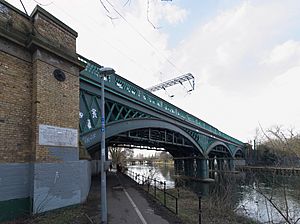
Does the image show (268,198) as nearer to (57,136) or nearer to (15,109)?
(57,136)

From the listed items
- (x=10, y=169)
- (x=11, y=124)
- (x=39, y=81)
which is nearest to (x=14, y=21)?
(x=39, y=81)

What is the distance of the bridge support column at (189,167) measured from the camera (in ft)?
154

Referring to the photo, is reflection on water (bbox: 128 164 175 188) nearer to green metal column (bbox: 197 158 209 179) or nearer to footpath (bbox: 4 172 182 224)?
green metal column (bbox: 197 158 209 179)

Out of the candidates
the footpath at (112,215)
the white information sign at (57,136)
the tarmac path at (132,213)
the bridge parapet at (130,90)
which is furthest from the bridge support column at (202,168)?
the white information sign at (57,136)

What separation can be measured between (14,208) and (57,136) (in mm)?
2679

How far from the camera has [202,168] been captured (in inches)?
1640

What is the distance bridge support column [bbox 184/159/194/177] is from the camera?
154 ft

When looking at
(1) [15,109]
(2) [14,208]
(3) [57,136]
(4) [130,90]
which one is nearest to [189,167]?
(4) [130,90]

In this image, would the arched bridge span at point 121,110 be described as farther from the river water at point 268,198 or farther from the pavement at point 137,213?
the river water at point 268,198

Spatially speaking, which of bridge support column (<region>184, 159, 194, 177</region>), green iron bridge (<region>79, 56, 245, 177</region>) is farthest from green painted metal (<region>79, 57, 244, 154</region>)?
bridge support column (<region>184, 159, 194, 177</region>)

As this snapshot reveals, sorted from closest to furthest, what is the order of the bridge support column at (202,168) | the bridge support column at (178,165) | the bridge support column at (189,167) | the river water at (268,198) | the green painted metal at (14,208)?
the green painted metal at (14,208)
the river water at (268,198)
the bridge support column at (202,168)
the bridge support column at (189,167)
the bridge support column at (178,165)

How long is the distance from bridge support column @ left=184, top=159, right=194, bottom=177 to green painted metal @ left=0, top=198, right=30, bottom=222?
40145 mm

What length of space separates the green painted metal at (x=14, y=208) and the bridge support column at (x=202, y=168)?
115 feet

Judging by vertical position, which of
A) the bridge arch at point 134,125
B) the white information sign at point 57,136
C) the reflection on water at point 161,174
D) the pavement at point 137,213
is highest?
→ the bridge arch at point 134,125
